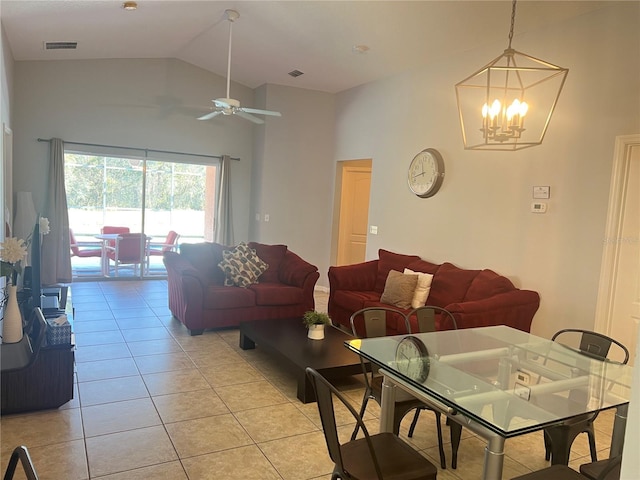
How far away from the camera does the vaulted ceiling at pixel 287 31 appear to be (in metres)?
4.55

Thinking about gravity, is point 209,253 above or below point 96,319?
above

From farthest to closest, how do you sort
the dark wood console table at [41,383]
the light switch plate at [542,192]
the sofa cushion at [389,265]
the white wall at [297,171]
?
the white wall at [297,171], the sofa cushion at [389,265], the light switch plate at [542,192], the dark wood console table at [41,383]

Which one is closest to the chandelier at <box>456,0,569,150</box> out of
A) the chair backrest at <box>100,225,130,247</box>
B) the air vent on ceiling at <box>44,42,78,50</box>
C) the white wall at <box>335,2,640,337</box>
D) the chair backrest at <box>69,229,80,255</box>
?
the white wall at <box>335,2,640,337</box>

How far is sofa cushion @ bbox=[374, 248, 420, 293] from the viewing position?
5809 mm

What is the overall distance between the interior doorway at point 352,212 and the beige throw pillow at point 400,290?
272cm

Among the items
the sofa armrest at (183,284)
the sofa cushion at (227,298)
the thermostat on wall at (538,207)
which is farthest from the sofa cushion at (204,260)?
the thermostat on wall at (538,207)

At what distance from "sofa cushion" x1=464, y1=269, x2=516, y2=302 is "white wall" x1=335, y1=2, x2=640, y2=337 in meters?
0.21

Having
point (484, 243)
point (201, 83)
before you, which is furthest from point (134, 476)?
point (201, 83)

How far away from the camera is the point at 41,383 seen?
3.12m

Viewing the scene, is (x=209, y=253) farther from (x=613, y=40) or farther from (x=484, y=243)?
(x=613, y=40)

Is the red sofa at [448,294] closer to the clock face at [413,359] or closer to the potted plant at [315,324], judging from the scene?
Answer: the potted plant at [315,324]

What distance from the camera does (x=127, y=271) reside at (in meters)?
8.08

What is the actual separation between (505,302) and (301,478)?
2.63 meters

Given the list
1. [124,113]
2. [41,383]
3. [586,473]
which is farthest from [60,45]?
[586,473]
